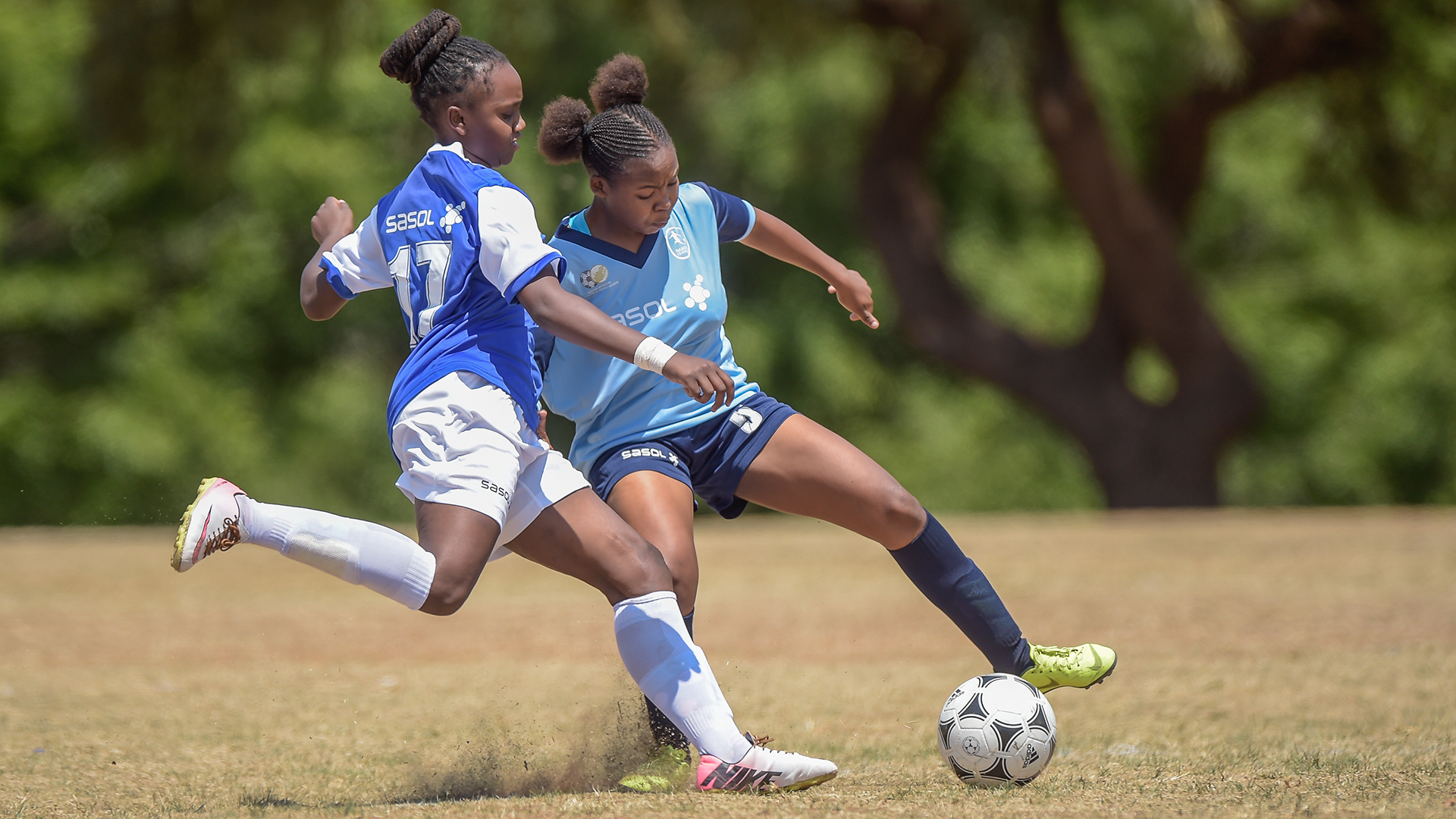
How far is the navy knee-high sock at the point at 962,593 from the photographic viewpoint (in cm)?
403

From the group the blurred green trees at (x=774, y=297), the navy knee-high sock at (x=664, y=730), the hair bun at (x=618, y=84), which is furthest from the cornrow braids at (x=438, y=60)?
the blurred green trees at (x=774, y=297)

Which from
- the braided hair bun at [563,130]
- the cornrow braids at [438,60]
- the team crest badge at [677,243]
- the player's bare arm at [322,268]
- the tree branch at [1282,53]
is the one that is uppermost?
the tree branch at [1282,53]

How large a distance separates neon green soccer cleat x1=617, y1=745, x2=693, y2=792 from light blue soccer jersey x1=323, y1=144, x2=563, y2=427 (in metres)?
0.98

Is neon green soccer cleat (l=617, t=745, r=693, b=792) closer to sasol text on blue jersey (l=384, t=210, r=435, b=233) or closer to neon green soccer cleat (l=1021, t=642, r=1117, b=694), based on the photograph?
neon green soccer cleat (l=1021, t=642, r=1117, b=694)

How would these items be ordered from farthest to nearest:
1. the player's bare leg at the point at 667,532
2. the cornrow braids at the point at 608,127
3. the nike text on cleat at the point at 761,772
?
the cornrow braids at the point at 608,127 → the player's bare leg at the point at 667,532 → the nike text on cleat at the point at 761,772

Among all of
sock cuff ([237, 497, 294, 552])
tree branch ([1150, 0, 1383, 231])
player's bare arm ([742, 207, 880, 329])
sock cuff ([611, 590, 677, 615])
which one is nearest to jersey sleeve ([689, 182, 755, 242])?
player's bare arm ([742, 207, 880, 329])

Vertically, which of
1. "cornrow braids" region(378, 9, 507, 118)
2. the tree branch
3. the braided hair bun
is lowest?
the braided hair bun

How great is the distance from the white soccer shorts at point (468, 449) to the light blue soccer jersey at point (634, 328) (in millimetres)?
503

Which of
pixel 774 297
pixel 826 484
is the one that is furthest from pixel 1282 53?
pixel 826 484

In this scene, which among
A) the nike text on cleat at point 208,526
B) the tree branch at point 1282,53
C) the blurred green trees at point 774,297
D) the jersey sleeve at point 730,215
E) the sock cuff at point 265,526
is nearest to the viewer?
the nike text on cleat at point 208,526

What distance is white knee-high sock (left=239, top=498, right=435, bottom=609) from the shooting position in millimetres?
3201

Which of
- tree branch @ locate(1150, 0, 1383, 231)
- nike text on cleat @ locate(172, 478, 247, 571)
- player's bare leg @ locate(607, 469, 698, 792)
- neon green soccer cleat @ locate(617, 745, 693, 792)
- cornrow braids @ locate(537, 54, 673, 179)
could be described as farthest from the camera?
tree branch @ locate(1150, 0, 1383, 231)

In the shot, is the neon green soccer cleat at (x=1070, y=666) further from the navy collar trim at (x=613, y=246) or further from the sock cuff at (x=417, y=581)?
the sock cuff at (x=417, y=581)

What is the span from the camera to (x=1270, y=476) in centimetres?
2059
